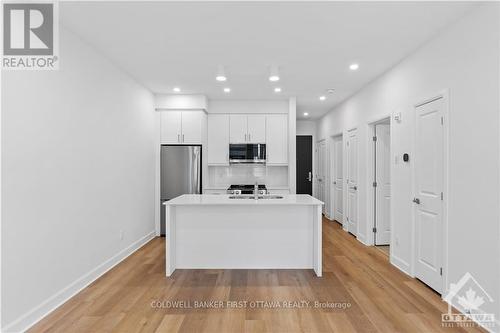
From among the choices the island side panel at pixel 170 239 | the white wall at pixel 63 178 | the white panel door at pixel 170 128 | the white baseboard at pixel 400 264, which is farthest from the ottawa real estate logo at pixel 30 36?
the white baseboard at pixel 400 264

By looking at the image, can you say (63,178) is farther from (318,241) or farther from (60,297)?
(318,241)

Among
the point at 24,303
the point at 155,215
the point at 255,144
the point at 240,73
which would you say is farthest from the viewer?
the point at 255,144

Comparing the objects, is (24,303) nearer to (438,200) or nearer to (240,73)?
(240,73)

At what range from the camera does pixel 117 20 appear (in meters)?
2.74

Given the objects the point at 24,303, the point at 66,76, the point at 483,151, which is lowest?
the point at 24,303

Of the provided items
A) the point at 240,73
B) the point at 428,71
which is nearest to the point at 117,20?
the point at 240,73

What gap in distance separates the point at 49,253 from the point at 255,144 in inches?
159

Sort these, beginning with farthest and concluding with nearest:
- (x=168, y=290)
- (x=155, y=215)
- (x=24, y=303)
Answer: (x=155, y=215)
(x=168, y=290)
(x=24, y=303)

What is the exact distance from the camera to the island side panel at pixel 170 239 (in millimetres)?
3484

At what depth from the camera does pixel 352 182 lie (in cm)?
551

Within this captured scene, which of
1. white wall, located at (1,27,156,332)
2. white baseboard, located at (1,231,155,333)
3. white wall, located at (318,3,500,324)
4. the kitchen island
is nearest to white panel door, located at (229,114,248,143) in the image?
white wall, located at (1,27,156,332)

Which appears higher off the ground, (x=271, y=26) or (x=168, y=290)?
(x=271, y=26)

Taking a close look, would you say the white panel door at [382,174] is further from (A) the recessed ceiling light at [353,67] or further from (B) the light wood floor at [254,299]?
(A) the recessed ceiling light at [353,67]

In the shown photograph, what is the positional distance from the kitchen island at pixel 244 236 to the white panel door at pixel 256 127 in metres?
2.50
